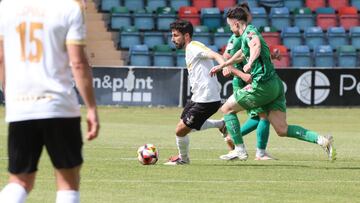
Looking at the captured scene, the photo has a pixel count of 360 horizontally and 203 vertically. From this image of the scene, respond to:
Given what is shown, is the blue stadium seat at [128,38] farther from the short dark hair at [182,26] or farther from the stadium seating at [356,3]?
the short dark hair at [182,26]

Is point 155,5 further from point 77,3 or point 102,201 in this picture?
point 77,3

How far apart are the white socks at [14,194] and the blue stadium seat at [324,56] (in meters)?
26.8

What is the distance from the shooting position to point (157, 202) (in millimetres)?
10570

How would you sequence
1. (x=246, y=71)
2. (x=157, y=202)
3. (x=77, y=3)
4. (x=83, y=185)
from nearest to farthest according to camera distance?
1. (x=77, y=3)
2. (x=157, y=202)
3. (x=83, y=185)
4. (x=246, y=71)

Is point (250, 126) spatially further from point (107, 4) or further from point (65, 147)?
point (107, 4)

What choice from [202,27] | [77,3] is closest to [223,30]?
[202,27]

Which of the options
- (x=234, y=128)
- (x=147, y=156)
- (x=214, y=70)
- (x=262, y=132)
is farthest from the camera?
(x=262, y=132)

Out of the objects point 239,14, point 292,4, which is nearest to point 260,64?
point 239,14

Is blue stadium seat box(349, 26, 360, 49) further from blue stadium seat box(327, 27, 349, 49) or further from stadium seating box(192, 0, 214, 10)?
stadium seating box(192, 0, 214, 10)

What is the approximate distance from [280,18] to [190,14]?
116 inches

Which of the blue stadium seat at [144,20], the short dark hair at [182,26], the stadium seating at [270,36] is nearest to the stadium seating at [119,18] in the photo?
the blue stadium seat at [144,20]

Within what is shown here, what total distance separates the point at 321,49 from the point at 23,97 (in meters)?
27.2

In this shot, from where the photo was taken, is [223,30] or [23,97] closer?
[23,97]

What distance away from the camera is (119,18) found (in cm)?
3469
